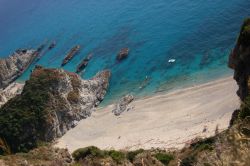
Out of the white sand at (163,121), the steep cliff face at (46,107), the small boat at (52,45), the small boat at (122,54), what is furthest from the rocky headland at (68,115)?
the small boat at (52,45)

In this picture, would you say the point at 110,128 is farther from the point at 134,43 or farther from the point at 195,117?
the point at 134,43

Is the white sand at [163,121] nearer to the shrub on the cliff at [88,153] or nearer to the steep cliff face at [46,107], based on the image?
the steep cliff face at [46,107]

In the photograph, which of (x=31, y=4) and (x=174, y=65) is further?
(x=31, y=4)

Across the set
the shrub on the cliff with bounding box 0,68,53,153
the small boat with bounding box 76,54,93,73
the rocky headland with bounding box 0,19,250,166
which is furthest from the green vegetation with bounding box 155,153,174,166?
the small boat with bounding box 76,54,93,73

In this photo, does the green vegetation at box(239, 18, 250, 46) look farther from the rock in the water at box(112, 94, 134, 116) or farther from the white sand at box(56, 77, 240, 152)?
the rock in the water at box(112, 94, 134, 116)

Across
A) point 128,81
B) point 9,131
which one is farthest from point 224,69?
point 9,131

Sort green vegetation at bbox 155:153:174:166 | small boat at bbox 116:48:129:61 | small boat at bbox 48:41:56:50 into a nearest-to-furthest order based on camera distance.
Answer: green vegetation at bbox 155:153:174:166 → small boat at bbox 116:48:129:61 → small boat at bbox 48:41:56:50

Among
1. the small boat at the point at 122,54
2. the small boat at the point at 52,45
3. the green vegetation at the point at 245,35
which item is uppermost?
the green vegetation at the point at 245,35
